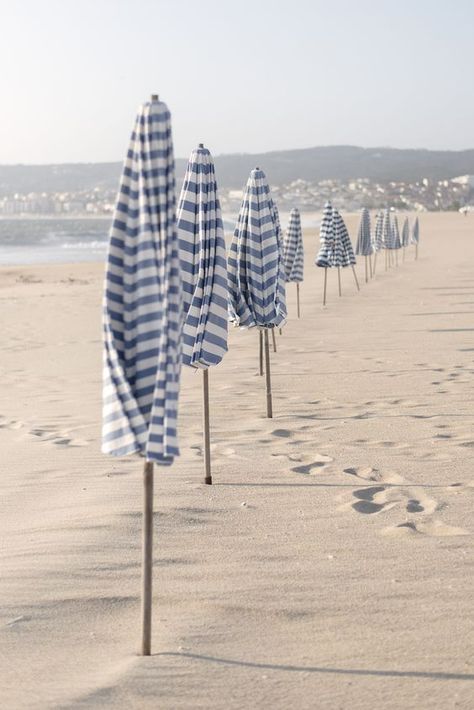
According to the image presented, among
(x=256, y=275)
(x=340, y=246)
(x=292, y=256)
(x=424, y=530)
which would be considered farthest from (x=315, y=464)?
(x=340, y=246)

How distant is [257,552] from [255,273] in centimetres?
365

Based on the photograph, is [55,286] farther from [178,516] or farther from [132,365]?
[132,365]

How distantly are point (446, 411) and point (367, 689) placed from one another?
5085 mm

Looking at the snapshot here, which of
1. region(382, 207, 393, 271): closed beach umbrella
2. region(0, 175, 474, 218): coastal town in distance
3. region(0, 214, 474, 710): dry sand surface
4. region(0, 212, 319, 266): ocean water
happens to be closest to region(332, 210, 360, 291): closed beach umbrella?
region(0, 214, 474, 710): dry sand surface

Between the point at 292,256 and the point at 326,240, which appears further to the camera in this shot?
the point at 326,240

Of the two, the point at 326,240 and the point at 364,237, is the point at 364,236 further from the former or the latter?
the point at 326,240

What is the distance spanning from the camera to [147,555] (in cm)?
384

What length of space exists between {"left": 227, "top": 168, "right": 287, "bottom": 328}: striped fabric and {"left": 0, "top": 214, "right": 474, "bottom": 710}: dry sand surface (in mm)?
932

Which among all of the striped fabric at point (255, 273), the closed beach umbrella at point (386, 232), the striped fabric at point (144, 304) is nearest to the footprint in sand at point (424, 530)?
the striped fabric at point (144, 304)

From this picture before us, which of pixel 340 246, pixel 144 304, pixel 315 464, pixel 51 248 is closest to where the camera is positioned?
pixel 144 304

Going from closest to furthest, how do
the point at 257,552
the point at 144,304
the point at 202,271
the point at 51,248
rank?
the point at 144,304 < the point at 257,552 < the point at 202,271 < the point at 51,248

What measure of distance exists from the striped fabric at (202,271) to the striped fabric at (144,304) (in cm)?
255

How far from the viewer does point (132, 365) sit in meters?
3.70

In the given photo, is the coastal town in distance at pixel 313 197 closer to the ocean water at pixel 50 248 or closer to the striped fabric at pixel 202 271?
the ocean water at pixel 50 248
